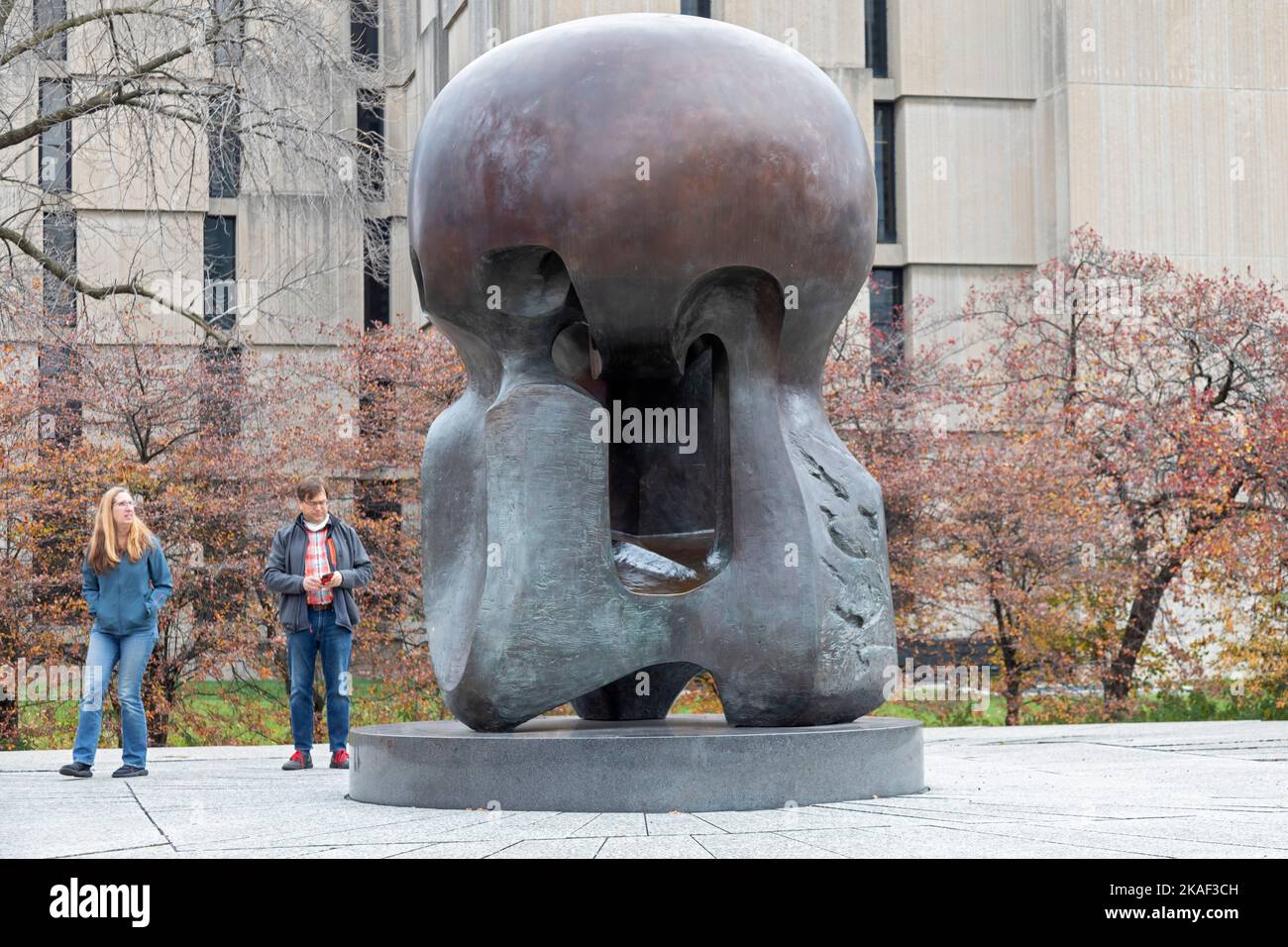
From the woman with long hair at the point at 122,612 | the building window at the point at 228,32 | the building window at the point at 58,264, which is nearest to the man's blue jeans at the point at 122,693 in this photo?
the woman with long hair at the point at 122,612

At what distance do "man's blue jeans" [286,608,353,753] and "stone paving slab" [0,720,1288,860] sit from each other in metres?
0.29

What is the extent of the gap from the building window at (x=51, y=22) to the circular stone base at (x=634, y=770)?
8.72 m

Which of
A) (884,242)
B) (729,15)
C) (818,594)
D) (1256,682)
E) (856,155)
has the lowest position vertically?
(1256,682)

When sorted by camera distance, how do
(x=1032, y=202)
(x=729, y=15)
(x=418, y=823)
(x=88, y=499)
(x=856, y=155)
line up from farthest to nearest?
(x=1032, y=202), (x=729, y=15), (x=88, y=499), (x=856, y=155), (x=418, y=823)

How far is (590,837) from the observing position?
5980 millimetres

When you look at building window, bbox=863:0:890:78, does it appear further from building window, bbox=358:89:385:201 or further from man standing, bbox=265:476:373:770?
man standing, bbox=265:476:373:770

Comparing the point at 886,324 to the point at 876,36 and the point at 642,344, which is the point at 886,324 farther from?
the point at 642,344

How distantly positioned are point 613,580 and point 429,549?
3.77ft

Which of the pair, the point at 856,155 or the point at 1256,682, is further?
the point at 1256,682

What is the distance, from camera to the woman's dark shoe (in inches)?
372

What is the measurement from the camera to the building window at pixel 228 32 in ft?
45.0

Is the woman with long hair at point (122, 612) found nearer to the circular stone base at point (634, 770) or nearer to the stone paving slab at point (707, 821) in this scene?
the stone paving slab at point (707, 821)

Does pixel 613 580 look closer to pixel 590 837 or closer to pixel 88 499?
pixel 590 837

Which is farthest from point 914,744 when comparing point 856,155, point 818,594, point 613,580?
point 856,155
